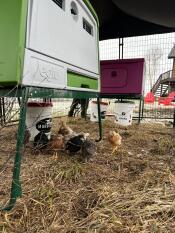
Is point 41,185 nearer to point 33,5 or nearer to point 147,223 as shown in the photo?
point 147,223

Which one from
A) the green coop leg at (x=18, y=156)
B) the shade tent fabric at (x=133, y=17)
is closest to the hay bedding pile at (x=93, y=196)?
the green coop leg at (x=18, y=156)

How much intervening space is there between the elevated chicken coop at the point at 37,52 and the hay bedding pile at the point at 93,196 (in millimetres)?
125

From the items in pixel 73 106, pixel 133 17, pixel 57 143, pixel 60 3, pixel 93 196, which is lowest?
pixel 93 196

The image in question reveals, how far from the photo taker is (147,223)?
0.90 m

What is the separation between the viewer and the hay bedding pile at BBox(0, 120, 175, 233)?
890 mm

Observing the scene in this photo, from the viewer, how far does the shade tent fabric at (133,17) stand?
2428 mm

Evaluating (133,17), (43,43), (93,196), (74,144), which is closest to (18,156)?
(93,196)

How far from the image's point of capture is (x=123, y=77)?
3209mm

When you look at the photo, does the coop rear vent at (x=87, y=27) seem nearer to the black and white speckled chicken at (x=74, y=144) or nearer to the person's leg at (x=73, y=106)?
the black and white speckled chicken at (x=74, y=144)

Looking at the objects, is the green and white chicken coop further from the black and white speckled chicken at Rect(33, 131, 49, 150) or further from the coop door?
the coop door

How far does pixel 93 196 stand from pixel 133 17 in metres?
2.58

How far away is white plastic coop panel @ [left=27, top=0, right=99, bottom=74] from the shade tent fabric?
75 centimetres

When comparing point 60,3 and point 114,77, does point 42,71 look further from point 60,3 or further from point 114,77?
point 114,77

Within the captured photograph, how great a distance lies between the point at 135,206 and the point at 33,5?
37.7 inches
